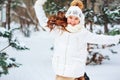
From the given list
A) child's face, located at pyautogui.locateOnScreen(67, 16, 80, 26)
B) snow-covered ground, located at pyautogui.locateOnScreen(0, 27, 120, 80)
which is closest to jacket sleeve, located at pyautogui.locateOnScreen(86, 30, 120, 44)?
child's face, located at pyautogui.locateOnScreen(67, 16, 80, 26)

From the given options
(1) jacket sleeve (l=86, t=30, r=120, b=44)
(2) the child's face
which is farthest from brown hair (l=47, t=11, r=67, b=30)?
(1) jacket sleeve (l=86, t=30, r=120, b=44)

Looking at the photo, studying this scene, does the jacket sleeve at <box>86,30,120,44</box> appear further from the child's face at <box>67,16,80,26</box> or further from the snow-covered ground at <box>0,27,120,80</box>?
the snow-covered ground at <box>0,27,120,80</box>

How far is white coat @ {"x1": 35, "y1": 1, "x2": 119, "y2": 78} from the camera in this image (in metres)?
4.96

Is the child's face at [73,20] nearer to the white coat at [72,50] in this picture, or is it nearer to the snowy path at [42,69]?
the white coat at [72,50]

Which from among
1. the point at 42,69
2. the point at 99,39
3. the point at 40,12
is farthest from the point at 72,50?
the point at 42,69

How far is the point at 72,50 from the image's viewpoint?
4953 millimetres

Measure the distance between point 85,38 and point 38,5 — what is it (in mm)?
666

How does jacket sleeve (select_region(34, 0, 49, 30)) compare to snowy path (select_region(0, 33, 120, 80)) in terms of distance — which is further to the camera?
snowy path (select_region(0, 33, 120, 80))

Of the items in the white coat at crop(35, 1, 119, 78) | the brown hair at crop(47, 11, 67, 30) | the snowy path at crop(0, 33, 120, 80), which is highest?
the brown hair at crop(47, 11, 67, 30)

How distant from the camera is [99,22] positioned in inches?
434


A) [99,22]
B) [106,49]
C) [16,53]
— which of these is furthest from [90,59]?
[16,53]

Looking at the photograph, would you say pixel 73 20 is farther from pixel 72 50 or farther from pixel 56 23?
pixel 72 50

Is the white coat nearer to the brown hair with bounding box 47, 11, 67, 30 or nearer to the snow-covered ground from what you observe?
the brown hair with bounding box 47, 11, 67, 30

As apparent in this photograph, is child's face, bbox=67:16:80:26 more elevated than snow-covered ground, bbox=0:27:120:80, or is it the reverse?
child's face, bbox=67:16:80:26
